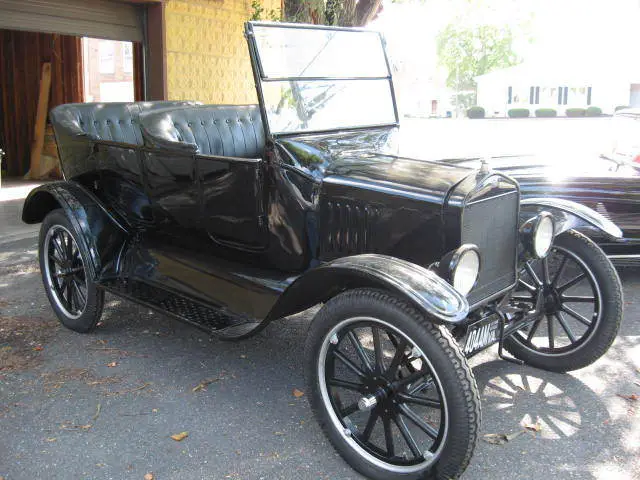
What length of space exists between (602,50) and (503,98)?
20.1 meters

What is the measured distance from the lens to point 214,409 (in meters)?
3.21

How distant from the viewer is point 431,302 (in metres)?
2.33

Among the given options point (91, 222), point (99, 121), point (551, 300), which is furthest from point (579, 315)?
point (99, 121)

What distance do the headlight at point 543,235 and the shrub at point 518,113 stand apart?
1585 inches

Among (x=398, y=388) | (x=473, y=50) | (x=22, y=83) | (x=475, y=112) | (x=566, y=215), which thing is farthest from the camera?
(x=473, y=50)

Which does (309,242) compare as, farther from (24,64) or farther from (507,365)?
(24,64)

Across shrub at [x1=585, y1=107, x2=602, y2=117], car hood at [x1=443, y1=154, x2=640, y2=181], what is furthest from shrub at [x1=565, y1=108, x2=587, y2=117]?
car hood at [x1=443, y1=154, x2=640, y2=181]

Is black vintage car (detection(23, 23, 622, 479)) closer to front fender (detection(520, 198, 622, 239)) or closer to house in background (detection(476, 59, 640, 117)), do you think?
front fender (detection(520, 198, 622, 239))

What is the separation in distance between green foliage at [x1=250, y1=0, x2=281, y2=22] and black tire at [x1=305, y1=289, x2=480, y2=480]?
785 cm

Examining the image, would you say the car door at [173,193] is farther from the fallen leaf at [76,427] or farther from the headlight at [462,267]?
the headlight at [462,267]

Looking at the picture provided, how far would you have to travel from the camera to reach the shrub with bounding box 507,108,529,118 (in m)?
41.4

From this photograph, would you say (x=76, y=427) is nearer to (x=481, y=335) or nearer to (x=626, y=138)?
(x=481, y=335)

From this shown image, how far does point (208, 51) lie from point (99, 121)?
17.2ft

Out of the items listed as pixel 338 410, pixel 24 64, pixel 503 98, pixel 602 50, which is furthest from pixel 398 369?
pixel 503 98
